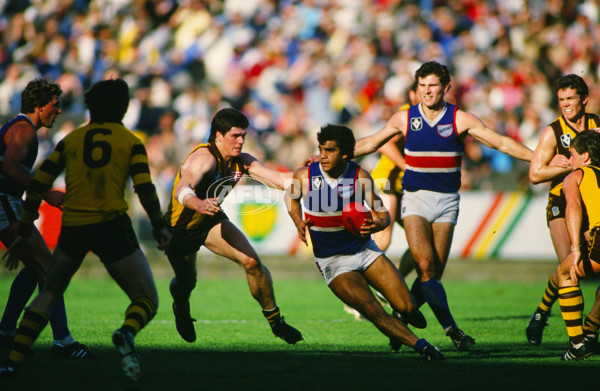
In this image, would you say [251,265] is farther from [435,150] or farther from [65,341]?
[435,150]

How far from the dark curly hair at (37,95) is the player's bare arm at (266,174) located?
2080mm

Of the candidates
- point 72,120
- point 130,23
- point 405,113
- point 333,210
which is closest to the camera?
point 333,210

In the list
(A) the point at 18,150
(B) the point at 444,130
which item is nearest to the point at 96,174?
(A) the point at 18,150

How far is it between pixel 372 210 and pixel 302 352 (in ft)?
5.23

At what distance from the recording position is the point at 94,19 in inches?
890

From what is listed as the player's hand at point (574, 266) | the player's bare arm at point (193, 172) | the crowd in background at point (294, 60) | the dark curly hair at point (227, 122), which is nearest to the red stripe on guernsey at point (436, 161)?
the player's hand at point (574, 266)

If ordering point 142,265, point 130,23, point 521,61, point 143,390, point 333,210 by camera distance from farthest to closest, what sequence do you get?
1. point 130,23
2. point 521,61
3. point 333,210
4. point 142,265
5. point 143,390

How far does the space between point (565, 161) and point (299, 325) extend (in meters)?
3.80

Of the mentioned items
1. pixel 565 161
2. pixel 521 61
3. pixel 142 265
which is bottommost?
pixel 142 265

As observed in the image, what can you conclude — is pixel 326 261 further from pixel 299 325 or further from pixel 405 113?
pixel 299 325

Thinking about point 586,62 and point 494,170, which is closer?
point 494,170

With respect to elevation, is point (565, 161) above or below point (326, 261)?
above

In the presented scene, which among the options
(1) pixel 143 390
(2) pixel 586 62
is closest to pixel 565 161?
(1) pixel 143 390

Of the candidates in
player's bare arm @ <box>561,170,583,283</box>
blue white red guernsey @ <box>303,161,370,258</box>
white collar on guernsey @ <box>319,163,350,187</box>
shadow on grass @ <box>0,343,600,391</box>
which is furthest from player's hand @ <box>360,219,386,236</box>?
player's bare arm @ <box>561,170,583,283</box>
